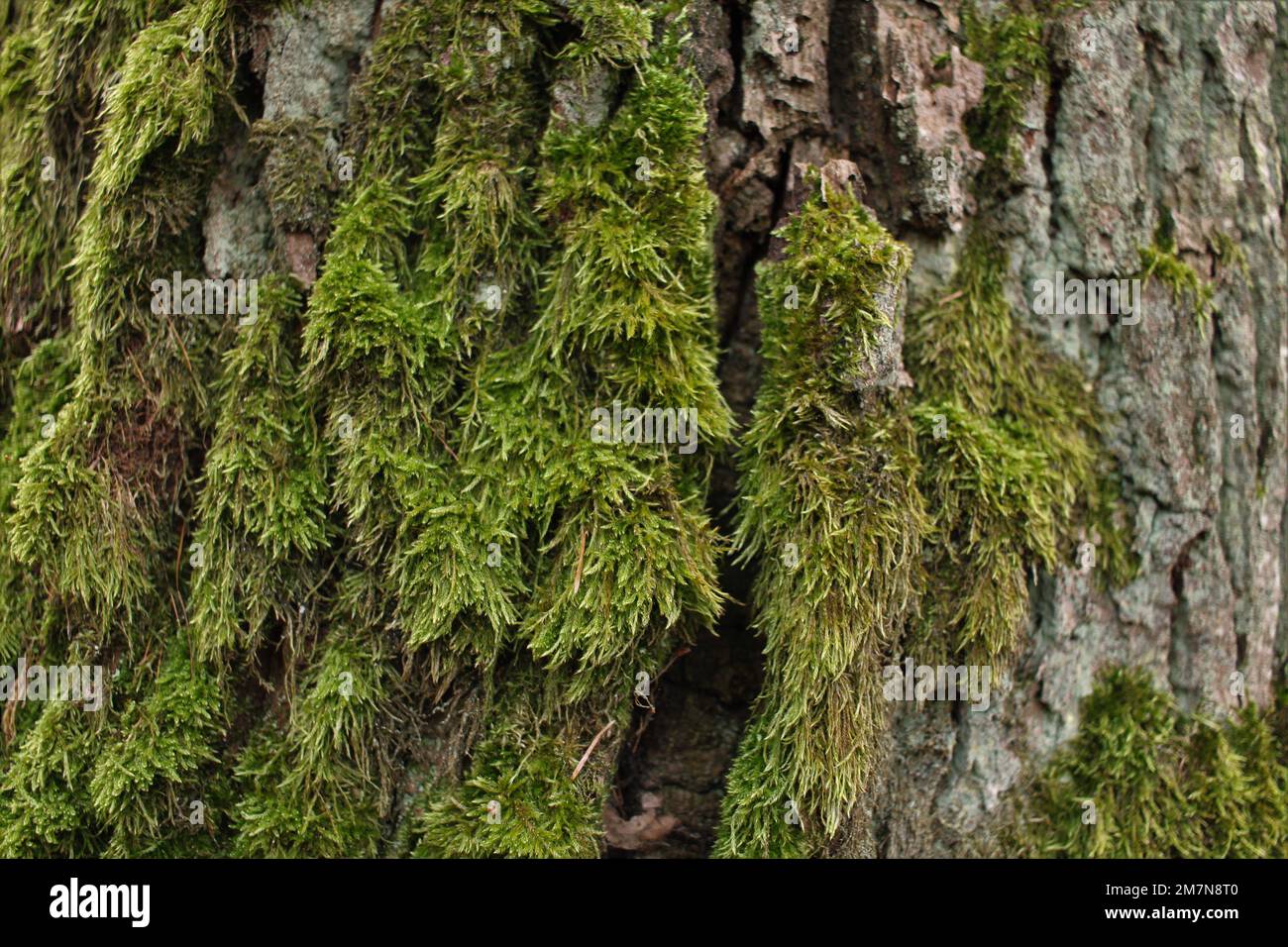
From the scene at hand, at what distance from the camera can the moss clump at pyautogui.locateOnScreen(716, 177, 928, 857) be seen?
2791 mm

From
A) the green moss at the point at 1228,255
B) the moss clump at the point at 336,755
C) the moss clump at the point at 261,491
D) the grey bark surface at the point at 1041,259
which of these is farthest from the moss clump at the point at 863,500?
the moss clump at the point at 261,491

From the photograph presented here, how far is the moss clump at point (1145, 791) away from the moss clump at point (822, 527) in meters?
0.85

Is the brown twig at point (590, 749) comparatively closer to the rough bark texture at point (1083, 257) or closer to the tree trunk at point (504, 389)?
the tree trunk at point (504, 389)

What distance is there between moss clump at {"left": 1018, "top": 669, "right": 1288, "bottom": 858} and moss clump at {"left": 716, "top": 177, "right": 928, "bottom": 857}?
0.85m

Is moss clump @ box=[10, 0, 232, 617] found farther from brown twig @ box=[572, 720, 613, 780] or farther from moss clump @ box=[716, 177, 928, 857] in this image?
moss clump @ box=[716, 177, 928, 857]

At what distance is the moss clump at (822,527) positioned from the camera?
279cm

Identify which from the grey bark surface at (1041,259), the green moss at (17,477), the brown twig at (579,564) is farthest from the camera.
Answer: the green moss at (17,477)

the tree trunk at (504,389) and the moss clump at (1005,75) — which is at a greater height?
the moss clump at (1005,75)

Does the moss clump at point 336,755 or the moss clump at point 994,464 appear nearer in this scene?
the moss clump at point 336,755

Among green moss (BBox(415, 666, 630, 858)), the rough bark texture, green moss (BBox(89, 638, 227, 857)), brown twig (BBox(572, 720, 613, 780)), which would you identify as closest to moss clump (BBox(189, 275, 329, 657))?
green moss (BBox(89, 638, 227, 857))

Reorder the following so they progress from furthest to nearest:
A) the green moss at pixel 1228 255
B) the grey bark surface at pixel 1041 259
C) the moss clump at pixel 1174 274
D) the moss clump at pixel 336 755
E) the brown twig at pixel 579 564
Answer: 1. the green moss at pixel 1228 255
2. the moss clump at pixel 1174 274
3. the grey bark surface at pixel 1041 259
4. the moss clump at pixel 336 755
5. the brown twig at pixel 579 564

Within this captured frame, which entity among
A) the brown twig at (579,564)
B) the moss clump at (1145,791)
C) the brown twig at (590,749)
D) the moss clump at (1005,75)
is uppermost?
the moss clump at (1005,75)

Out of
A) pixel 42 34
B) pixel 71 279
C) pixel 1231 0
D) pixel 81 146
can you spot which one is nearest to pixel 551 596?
pixel 71 279

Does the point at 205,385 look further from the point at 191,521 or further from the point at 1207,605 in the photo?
the point at 1207,605
